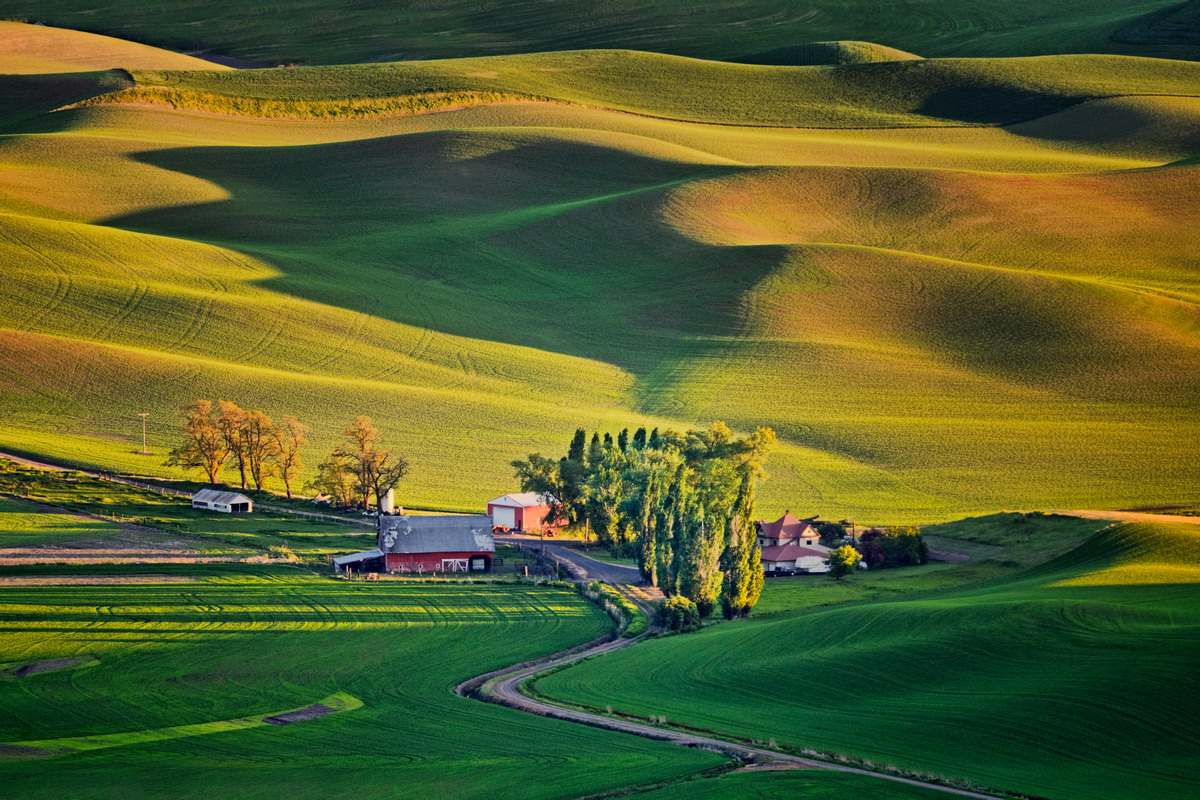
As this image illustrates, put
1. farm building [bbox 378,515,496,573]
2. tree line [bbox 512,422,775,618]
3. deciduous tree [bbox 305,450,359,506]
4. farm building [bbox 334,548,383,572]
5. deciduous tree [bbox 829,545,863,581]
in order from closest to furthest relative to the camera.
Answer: tree line [bbox 512,422,775,618]
farm building [bbox 334,548,383,572]
farm building [bbox 378,515,496,573]
deciduous tree [bbox 829,545,863,581]
deciduous tree [bbox 305,450,359,506]

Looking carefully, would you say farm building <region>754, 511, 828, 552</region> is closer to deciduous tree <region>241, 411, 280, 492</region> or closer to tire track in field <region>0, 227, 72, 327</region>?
deciduous tree <region>241, 411, 280, 492</region>

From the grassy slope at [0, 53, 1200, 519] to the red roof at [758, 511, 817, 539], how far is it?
7029 millimetres

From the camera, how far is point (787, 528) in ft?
238

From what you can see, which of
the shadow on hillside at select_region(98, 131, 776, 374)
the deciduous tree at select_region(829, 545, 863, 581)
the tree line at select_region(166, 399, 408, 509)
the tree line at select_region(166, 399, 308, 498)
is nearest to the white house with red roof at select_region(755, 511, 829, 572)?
the deciduous tree at select_region(829, 545, 863, 581)

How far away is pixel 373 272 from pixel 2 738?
99.0m

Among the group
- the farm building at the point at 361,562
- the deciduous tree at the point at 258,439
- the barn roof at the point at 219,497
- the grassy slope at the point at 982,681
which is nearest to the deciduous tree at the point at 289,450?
the deciduous tree at the point at 258,439

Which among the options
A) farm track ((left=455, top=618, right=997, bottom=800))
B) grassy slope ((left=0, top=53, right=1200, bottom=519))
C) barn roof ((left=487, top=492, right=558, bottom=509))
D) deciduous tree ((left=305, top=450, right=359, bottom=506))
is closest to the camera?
Result: farm track ((left=455, top=618, right=997, bottom=800))

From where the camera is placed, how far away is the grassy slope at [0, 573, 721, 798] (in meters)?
29.3

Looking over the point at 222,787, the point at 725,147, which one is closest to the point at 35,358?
the point at 222,787

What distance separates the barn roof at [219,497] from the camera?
75.9 meters

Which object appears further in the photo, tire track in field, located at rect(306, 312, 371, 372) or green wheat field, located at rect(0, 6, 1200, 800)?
tire track in field, located at rect(306, 312, 371, 372)

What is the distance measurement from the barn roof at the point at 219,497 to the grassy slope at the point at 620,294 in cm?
1070

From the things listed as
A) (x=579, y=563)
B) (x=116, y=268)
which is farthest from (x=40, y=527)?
(x=116, y=268)

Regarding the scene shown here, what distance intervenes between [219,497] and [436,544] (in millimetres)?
18346
